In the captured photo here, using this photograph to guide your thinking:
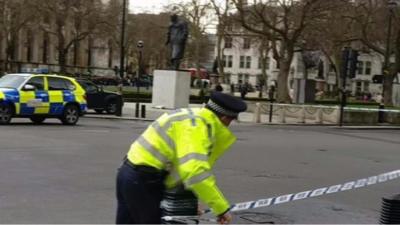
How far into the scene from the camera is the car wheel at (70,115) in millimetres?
20781

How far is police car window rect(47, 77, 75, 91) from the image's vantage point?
2023cm

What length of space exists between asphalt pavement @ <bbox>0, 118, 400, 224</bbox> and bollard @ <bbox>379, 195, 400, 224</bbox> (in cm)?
248

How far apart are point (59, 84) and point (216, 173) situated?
34.5ft

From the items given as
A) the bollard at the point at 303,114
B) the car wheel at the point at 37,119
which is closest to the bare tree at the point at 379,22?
the bollard at the point at 303,114

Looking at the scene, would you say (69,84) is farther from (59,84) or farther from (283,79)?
(283,79)

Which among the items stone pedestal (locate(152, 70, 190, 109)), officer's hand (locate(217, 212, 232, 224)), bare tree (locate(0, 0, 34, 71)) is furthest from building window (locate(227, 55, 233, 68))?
officer's hand (locate(217, 212, 232, 224))

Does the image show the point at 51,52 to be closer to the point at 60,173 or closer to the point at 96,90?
the point at 96,90

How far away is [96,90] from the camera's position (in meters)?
28.9

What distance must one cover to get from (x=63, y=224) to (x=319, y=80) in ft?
252

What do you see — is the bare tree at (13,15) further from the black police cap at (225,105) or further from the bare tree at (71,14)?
the black police cap at (225,105)

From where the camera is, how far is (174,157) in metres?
3.80

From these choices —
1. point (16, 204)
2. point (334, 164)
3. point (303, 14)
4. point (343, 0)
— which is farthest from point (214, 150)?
point (343, 0)

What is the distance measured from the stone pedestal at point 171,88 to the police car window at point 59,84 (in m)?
11.6

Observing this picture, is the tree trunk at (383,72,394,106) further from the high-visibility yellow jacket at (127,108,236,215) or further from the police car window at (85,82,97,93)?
the high-visibility yellow jacket at (127,108,236,215)
